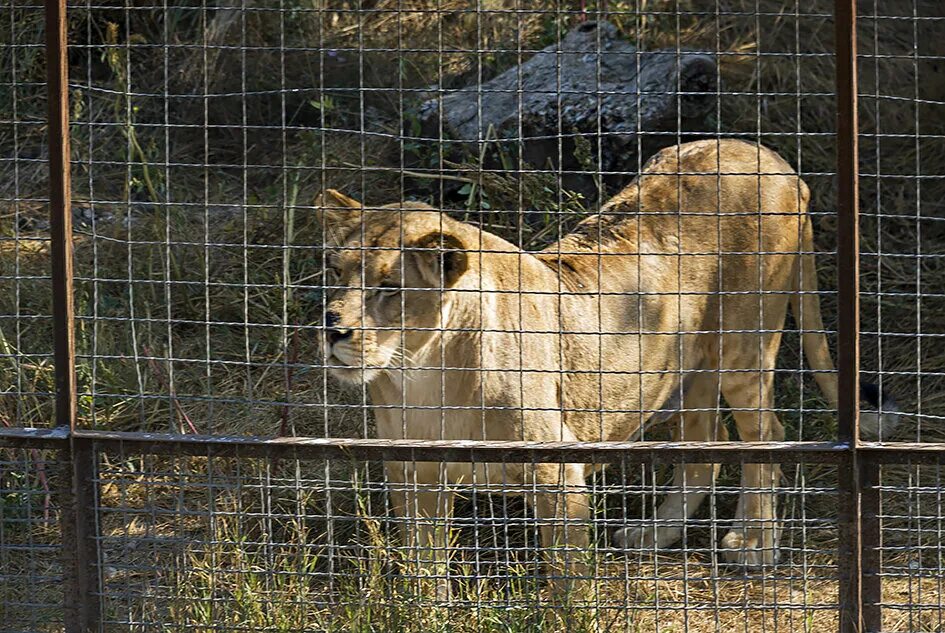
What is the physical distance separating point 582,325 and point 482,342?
21.8 inches

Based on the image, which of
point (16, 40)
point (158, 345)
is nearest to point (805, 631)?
point (158, 345)

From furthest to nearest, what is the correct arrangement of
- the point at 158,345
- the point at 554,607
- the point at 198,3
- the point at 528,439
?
the point at 198,3 < the point at 158,345 < the point at 528,439 < the point at 554,607

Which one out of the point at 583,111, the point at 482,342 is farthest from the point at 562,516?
the point at 583,111

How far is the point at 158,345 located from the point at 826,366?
9.70 ft

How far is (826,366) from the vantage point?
5891 millimetres

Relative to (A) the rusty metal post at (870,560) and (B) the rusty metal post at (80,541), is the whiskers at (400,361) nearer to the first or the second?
(B) the rusty metal post at (80,541)

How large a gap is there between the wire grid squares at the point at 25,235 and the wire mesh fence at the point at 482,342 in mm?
28

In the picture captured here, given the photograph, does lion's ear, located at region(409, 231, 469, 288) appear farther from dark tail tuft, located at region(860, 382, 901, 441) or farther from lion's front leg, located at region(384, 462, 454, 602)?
dark tail tuft, located at region(860, 382, 901, 441)

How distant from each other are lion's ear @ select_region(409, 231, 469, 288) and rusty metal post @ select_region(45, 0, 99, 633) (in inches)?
39.9

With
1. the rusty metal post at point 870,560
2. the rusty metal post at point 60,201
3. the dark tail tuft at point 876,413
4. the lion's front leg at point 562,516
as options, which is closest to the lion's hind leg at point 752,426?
the dark tail tuft at point 876,413

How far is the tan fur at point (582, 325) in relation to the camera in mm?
4488

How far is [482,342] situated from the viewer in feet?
15.6

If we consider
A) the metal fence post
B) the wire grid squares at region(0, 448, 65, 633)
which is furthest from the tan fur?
the wire grid squares at region(0, 448, 65, 633)

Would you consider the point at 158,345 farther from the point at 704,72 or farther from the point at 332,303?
the point at 704,72
